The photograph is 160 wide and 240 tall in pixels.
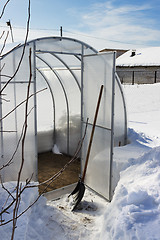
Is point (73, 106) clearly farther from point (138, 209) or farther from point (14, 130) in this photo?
point (138, 209)

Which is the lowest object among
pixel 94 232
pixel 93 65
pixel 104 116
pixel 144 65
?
pixel 94 232

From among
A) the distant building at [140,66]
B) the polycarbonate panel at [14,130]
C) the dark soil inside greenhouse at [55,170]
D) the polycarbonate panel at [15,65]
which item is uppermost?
the distant building at [140,66]

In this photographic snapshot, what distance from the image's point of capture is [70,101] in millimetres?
8227

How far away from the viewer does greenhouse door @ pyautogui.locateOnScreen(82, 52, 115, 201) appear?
5.32 meters

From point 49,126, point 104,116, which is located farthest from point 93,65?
point 49,126

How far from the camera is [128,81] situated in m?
21.8

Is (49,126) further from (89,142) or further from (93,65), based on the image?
(93,65)

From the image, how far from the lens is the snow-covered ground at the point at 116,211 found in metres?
3.39

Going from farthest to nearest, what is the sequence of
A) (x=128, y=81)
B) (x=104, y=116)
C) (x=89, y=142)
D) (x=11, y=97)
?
(x=128, y=81), (x=89, y=142), (x=104, y=116), (x=11, y=97)

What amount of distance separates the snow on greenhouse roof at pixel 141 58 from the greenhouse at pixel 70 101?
1585 centimetres

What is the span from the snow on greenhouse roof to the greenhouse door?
57.5ft

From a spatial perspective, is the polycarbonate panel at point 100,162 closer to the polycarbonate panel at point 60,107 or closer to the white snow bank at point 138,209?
the white snow bank at point 138,209

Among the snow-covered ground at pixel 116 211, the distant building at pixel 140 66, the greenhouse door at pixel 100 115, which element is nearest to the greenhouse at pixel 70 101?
the greenhouse door at pixel 100 115

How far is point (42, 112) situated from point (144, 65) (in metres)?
16.1
